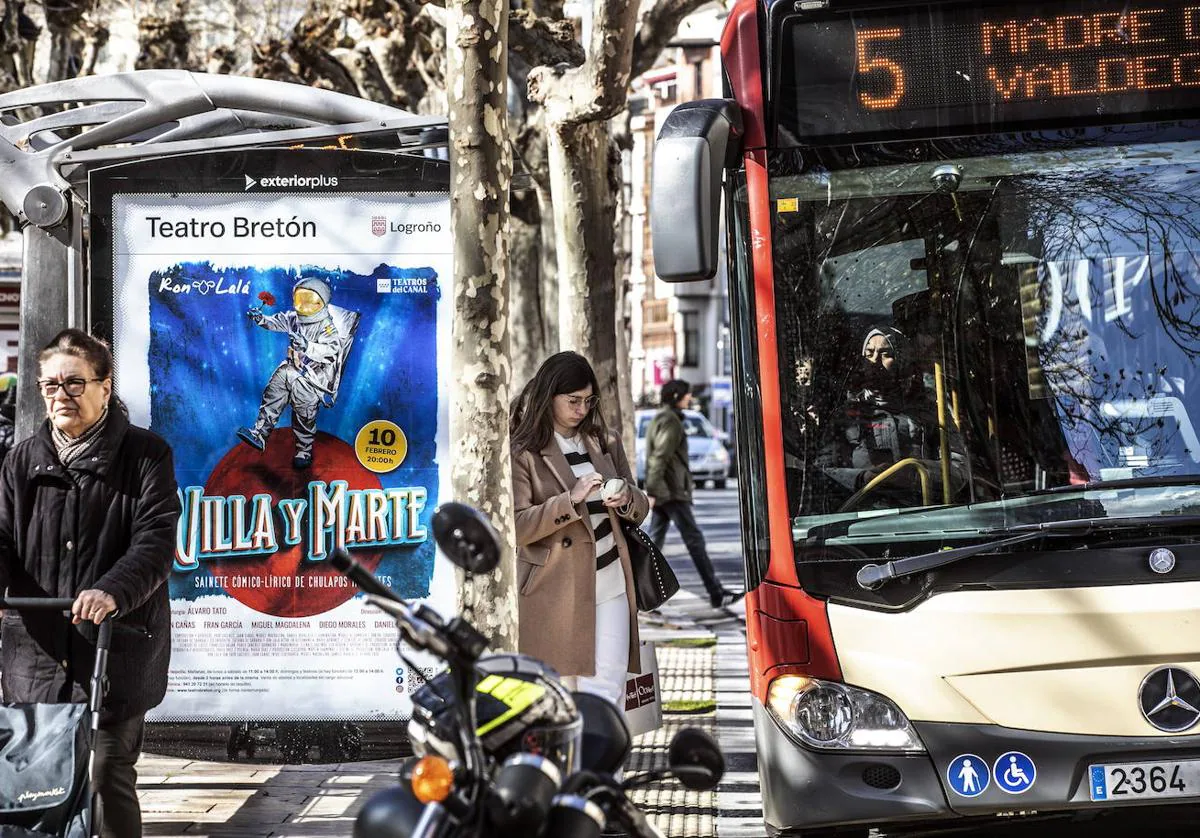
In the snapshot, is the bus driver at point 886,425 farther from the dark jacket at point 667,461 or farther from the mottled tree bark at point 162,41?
the mottled tree bark at point 162,41

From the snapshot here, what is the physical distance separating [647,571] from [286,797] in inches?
75.5

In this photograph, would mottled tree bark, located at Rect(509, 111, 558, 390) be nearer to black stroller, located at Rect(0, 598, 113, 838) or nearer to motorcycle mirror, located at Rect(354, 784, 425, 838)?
black stroller, located at Rect(0, 598, 113, 838)

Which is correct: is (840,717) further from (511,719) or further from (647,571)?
(511,719)

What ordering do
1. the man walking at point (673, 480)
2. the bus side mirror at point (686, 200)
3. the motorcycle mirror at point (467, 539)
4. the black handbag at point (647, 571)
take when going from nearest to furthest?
the motorcycle mirror at point (467, 539) → the bus side mirror at point (686, 200) → the black handbag at point (647, 571) → the man walking at point (673, 480)

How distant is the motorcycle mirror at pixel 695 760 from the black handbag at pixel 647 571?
3.36 m

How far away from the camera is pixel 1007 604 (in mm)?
5090

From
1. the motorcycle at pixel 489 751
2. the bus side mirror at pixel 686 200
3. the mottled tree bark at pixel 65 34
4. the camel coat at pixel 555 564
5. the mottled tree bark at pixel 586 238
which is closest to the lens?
the motorcycle at pixel 489 751

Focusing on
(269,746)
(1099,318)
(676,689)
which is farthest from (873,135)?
(676,689)

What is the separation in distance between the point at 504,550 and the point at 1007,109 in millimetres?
2313

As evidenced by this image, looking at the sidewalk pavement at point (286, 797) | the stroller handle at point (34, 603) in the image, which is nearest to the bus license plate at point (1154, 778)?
the sidewalk pavement at point (286, 797)

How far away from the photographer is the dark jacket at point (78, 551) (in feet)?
16.9

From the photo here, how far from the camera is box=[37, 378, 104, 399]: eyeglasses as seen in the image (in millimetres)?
5160

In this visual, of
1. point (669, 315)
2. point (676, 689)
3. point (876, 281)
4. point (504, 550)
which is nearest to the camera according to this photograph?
point (876, 281)

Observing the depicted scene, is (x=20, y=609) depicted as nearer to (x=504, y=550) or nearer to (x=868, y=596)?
(x=504, y=550)
